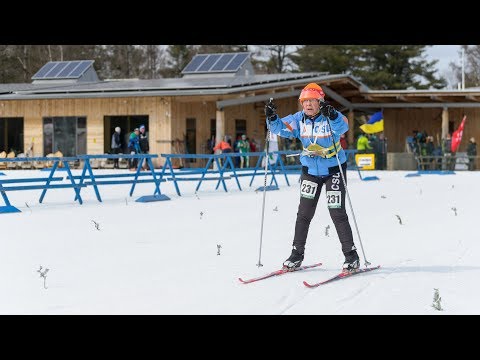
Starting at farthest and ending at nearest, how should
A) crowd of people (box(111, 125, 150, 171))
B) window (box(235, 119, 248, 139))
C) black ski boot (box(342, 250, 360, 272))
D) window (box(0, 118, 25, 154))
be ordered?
window (box(0, 118, 25, 154)) < window (box(235, 119, 248, 139)) < crowd of people (box(111, 125, 150, 171)) < black ski boot (box(342, 250, 360, 272))

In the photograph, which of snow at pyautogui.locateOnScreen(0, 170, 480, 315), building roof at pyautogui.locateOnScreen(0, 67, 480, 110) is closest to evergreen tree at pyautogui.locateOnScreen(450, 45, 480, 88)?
building roof at pyautogui.locateOnScreen(0, 67, 480, 110)

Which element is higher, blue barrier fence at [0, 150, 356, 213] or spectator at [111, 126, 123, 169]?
spectator at [111, 126, 123, 169]

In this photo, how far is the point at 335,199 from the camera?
6.63 m

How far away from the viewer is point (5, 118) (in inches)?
1368

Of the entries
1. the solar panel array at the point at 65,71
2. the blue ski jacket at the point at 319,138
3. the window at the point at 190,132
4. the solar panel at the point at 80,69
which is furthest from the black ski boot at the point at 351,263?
the solar panel at the point at 80,69

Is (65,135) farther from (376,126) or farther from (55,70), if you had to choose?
(376,126)

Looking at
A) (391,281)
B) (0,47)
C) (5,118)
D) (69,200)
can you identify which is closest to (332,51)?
(0,47)

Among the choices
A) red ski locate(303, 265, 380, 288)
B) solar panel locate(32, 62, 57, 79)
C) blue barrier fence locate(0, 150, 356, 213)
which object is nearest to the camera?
red ski locate(303, 265, 380, 288)

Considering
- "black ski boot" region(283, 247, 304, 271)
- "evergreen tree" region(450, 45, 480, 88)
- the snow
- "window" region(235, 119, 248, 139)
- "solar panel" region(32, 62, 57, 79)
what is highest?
"evergreen tree" region(450, 45, 480, 88)

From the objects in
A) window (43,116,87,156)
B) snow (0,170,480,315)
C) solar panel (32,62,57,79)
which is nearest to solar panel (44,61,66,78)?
solar panel (32,62,57,79)

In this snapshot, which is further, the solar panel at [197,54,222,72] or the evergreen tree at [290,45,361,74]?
the evergreen tree at [290,45,361,74]

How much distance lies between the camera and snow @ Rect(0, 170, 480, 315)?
18.0ft

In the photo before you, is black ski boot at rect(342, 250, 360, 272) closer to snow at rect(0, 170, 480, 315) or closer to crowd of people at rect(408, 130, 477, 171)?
snow at rect(0, 170, 480, 315)

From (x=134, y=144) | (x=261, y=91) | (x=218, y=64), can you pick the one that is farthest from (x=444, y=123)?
(x=134, y=144)
